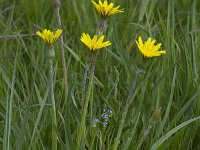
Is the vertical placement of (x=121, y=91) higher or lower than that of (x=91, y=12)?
lower

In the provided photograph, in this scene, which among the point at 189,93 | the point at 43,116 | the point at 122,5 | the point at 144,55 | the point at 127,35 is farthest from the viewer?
the point at 122,5

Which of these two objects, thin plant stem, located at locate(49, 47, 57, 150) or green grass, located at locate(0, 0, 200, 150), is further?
green grass, located at locate(0, 0, 200, 150)

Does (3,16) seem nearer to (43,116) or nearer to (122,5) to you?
(122,5)

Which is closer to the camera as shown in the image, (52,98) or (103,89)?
(52,98)

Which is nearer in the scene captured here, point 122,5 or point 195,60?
point 195,60

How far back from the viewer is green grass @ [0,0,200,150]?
1.44 m

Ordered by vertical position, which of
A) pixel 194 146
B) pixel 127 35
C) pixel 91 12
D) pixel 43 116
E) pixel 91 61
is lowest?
pixel 194 146

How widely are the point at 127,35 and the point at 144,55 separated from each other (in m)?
1.08

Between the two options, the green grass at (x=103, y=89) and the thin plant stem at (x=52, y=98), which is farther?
the green grass at (x=103, y=89)

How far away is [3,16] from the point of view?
2521 mm

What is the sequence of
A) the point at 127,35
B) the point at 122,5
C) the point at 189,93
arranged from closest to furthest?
the point at 189,93
the point at 127,35
the point at 122,5

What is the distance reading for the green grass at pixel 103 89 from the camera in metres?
1.44

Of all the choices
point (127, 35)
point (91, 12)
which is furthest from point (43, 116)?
point (91, 12)

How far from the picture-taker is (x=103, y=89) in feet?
5.82
